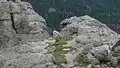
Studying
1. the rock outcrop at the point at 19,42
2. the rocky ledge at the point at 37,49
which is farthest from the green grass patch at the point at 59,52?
the rock outcrop at the point at 19,42

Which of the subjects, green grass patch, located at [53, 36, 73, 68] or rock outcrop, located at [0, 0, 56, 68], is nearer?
rock outcrop, located at [0, 0, 56, 68]

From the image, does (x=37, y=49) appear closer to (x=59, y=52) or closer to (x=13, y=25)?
(x=13, y=25)

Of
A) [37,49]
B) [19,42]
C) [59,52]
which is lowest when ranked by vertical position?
[59,52]

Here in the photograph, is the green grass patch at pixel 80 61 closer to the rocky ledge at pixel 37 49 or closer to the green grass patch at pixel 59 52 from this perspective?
the rocky ledge at pixel 37 49

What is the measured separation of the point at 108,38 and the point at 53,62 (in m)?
14.1

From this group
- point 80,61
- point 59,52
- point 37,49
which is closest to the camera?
point 80,61

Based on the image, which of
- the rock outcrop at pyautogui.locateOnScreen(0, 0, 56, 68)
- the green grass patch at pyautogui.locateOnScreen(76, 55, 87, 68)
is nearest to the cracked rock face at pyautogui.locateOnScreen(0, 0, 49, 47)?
the rock outcrop at pyautogui.locateOnScreen(0, 0, 56, 68)

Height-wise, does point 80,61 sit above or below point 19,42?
below

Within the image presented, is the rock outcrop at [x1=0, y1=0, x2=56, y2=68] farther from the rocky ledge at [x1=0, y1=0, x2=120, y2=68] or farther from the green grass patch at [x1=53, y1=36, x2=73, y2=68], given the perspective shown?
the green grass patch at [x1=53, y1=36, x2=73, y2=68]

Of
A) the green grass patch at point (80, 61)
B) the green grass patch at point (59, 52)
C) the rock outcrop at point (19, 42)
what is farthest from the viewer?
the green grass patch at point (59, 52)

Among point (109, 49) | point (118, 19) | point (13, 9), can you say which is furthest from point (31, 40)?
point (118, 19)

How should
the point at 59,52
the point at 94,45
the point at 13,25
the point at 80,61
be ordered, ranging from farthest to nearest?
the point at 94,45, the point at 59,52, the point at 13,25, the point at 80,61

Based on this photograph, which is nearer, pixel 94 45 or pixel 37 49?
pixel 37 49

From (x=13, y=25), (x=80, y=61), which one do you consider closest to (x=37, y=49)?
(x=13, y=25)
